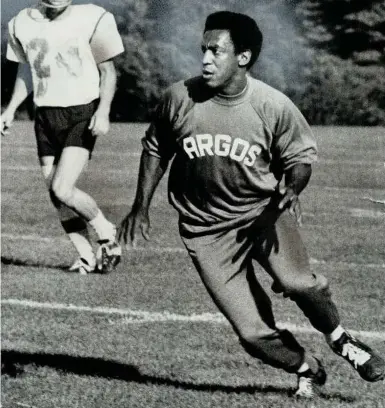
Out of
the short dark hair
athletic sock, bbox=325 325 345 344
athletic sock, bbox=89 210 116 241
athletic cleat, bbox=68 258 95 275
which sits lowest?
athletic cleat, bbox=68 258 95 275

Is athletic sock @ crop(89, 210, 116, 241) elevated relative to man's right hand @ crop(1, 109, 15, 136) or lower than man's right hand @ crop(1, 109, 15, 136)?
lower

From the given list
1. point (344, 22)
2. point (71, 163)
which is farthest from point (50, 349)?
point (344, 22)

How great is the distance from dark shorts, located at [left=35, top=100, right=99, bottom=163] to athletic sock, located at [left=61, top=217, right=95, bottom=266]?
0.34 metres

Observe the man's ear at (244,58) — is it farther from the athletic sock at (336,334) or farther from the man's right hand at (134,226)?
the athletic sock at (336,334)

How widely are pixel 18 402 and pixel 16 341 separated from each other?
58 cm

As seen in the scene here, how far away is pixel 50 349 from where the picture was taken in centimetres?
430

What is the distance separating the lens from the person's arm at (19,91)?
15.0ft

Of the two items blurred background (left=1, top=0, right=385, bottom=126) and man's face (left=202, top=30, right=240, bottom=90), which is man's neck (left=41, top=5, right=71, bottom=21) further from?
man's face (left=202, top=30, right=240, bottom=90)

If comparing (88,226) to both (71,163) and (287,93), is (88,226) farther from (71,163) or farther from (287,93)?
(287,93)

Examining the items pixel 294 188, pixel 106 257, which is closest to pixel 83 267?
pixel 106 257

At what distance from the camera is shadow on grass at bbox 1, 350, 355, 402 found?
381 centimetres

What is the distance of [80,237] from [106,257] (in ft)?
0.47

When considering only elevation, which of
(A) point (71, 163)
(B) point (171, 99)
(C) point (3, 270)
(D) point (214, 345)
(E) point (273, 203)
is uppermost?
(B) point (171, 99)

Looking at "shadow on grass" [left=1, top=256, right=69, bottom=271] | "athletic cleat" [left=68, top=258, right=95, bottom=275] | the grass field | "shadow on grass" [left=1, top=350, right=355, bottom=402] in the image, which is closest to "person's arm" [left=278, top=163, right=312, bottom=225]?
the grass field
